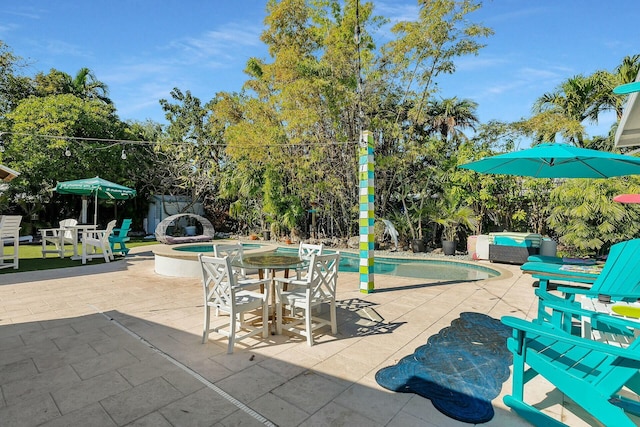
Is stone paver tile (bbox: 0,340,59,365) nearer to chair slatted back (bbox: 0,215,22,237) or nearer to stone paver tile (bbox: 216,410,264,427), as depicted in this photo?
stone paver tile (bbox: 216,410,264,427)

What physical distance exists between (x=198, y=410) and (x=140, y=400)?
1.42ft

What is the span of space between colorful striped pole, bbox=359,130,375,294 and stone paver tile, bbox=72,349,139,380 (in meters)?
3.32

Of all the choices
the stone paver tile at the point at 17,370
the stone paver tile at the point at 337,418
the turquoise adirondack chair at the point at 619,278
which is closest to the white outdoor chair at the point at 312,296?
the stone paver tile at the point at 337,418

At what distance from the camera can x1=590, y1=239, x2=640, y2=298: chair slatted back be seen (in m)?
2.83

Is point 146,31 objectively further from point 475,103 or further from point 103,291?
point 475,103

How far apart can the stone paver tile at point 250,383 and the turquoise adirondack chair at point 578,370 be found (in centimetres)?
157

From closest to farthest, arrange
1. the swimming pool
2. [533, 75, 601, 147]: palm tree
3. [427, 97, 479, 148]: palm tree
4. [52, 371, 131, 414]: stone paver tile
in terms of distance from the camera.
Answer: [52, 371, 131, 414]: stone paver tile < the swimming pool < [533, 75, 601, 147]: palm tree < [427, 97, 479, 148]: palm tree

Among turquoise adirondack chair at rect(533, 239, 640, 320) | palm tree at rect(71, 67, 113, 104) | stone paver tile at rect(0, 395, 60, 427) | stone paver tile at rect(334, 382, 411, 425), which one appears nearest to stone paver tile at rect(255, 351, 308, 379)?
stone paver tile at rect(334, 382, 411, 425)

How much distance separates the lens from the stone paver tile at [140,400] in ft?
6.50

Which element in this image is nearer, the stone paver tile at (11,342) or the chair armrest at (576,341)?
the chair armrest at (576,341)

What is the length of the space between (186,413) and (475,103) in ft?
42.8

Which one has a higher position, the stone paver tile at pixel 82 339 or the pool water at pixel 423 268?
the stone paver tile at pixel 82 339

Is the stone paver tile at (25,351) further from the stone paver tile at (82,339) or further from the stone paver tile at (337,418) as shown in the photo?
the stone paver tile at (337,418)

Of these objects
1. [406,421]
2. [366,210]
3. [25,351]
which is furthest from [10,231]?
[406,421]
